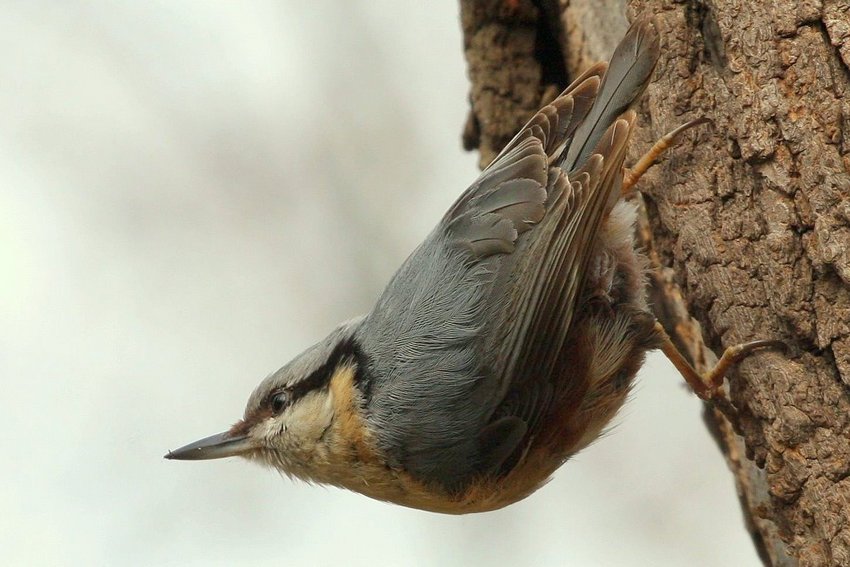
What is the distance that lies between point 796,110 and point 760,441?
78cm

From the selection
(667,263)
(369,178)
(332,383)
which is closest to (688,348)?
(667,263)

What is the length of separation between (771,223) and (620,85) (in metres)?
0.57

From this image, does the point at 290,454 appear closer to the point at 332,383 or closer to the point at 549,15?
the point at 332,383

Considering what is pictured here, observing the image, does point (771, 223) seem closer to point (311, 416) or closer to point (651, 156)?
point (651, 156)

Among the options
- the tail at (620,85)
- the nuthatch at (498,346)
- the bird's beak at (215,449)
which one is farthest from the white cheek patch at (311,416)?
the tail at (620,85)

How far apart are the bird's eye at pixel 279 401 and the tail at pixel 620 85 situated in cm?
101

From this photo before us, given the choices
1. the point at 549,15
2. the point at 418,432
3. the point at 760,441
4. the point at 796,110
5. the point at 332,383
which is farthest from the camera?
the point at 549,15

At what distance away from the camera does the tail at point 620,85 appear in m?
2.39

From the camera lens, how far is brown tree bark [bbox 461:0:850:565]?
6.50 feet

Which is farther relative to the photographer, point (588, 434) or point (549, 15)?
point (549, 15)

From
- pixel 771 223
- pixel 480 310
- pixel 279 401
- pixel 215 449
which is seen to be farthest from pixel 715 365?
pixel 215 449

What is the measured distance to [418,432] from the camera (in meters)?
2.40

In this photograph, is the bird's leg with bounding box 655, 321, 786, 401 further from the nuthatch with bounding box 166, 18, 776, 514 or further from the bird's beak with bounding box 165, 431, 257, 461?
the bird's beak with bounding box 165, 431, 257, 461

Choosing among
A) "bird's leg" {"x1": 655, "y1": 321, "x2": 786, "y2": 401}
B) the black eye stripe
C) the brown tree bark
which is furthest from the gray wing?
"bird's leg" {"x1": 655, "y1": 321, "x2": 786, "y2": 401}
